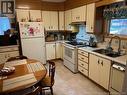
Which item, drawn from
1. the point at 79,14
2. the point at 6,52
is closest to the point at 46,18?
the point at 79,14

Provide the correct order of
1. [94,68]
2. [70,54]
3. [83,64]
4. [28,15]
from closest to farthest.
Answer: [94,68], [83,64], [70,54], [28,15]

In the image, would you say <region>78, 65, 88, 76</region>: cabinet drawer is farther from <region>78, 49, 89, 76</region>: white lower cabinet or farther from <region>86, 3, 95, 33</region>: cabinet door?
<region>86, 3, 95, 33</region>: cabinet door

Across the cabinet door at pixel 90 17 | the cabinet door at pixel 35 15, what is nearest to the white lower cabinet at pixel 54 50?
the cabinet door at pixel 35 15

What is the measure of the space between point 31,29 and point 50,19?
1.08 metres

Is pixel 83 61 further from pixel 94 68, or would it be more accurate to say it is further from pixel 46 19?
pixel 46 19

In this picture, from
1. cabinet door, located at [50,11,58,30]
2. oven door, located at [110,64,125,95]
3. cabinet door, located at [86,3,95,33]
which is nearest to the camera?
oven door, located at [110,64,125,95]

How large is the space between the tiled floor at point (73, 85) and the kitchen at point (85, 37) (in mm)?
139

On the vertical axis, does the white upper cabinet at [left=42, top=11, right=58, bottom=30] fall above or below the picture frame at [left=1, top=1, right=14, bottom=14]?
below

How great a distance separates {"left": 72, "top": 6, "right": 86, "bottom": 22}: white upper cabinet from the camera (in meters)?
3.54

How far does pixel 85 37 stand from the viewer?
4145 mm

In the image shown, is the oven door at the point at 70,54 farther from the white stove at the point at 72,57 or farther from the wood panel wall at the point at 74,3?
the wood panel wall at the point at 74,3

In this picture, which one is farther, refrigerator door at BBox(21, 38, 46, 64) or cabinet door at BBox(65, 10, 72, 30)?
cabinet door at BBox(65, 10, 72, 30)

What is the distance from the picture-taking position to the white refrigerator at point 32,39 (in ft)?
12.8

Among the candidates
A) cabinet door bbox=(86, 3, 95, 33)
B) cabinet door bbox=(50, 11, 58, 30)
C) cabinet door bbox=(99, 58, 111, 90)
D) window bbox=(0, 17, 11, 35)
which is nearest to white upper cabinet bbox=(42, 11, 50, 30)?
cabinet door bbox=(50, 11, 58, 30)
